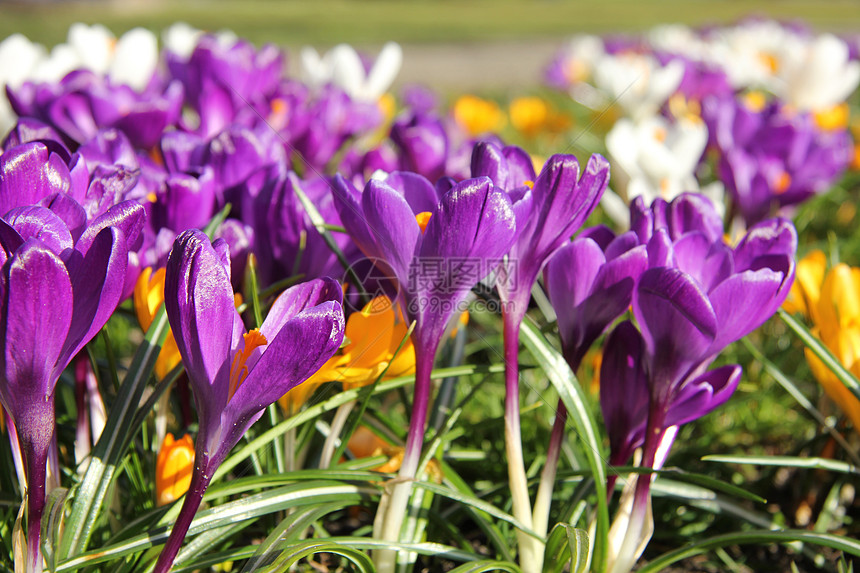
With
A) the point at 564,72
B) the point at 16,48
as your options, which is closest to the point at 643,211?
the point at 16,48

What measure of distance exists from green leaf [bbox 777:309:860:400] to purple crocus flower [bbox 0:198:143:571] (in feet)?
2.65

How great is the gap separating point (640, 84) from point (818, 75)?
0.68 m

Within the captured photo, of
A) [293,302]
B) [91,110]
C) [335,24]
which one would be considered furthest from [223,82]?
[335,24]

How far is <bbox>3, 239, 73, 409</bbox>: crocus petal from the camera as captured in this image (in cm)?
63

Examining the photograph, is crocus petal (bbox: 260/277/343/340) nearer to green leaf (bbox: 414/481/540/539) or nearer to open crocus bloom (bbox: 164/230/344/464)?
open crocus bloom (bbox: 164/230/344/464)

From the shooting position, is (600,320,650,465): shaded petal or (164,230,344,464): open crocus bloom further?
(600,320,650,465): shaded petal

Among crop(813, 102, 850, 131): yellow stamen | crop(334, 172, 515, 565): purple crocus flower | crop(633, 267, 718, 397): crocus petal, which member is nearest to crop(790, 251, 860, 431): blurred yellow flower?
crop(633, 267, 718, 397): crocus petal

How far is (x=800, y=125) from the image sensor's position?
194 cm

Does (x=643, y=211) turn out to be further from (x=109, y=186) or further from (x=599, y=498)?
(x=109, y=186)

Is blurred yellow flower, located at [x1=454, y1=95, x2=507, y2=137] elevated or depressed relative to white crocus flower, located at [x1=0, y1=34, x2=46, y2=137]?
depressed

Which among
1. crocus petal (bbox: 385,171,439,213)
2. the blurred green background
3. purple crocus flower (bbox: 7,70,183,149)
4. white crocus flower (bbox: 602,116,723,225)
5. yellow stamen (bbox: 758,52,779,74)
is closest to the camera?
crocus petal (bbox: 385,171,439,213)

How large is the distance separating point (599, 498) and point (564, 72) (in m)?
4.19

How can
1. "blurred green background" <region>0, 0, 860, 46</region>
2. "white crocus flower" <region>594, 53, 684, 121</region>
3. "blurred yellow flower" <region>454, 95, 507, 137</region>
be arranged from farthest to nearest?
1. "blurred green background" <region>0, 0, 860, 46</region>
2. "blurred yellow flower" <region>454, 95, 507, 137</region>
3. "white crocus flower" <region>594, 53, 684, 121</region>

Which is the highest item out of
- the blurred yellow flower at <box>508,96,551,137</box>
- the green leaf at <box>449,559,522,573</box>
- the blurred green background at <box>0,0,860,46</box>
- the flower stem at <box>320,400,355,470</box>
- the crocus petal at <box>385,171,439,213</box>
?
the blurred green background at <box>0,0,860,46</box>
